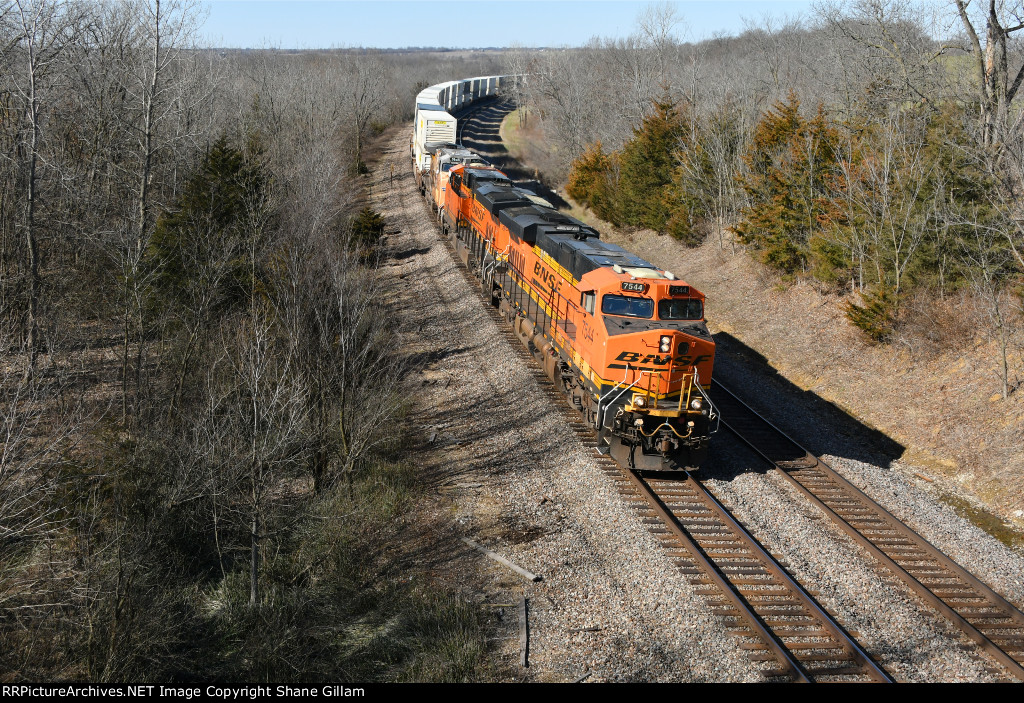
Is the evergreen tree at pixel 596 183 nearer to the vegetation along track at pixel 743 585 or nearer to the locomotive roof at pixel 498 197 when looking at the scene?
the locomotive roof at pixel 498 197

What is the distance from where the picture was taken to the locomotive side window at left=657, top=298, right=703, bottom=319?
53.2 ft

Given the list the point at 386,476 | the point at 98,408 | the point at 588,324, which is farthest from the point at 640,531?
the point at 98,408

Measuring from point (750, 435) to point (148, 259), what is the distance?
16.4m

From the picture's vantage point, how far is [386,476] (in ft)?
56.1

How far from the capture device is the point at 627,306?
52.9 ft

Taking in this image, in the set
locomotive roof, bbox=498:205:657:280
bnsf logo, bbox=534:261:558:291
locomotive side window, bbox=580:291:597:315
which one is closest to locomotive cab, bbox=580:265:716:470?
locomotive side window, bbox=580:291:597:315

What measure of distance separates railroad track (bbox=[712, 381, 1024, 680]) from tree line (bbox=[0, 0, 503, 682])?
296 inches

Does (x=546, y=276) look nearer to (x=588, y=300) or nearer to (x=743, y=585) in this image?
(x=588, y=300)

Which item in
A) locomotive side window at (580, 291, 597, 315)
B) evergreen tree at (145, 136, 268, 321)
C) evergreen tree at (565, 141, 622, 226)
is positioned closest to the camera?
locomotive side window at (580, 291, 597, 315)

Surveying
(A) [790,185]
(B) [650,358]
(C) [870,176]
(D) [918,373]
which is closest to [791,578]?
(B) [650,358]

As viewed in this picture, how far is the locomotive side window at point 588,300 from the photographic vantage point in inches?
653

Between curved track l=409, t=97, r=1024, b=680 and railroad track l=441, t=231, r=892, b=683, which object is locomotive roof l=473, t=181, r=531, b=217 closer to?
curved track l=409, t=97, r=1024, b=680

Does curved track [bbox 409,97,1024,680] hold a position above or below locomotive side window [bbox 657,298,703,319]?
below

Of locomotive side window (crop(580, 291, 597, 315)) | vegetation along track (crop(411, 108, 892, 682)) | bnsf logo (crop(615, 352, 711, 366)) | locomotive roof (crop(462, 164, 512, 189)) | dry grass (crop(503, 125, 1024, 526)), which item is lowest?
vegetation along track (crop(411, 108, 892, 682))
